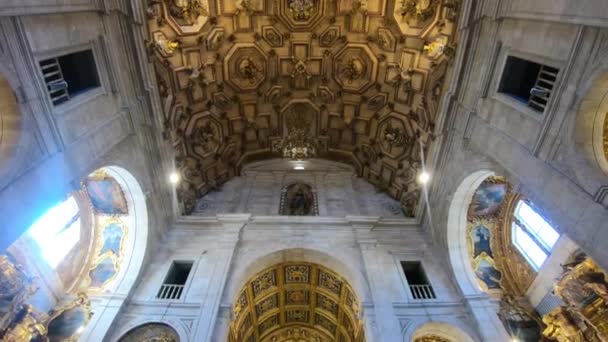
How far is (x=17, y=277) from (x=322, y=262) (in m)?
9.87

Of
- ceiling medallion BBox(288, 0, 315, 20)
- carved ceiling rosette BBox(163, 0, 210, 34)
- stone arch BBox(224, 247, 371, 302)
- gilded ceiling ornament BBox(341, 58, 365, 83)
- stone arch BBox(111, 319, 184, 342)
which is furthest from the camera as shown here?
gilded ceiling ornament BBox(341, 58, 365, 83)

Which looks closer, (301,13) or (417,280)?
(417,280)

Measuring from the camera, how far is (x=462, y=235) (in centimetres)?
1248

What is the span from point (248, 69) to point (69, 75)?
7.67m

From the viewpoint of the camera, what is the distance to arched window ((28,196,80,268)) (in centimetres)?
1112

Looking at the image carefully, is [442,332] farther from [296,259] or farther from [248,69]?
[248,69]

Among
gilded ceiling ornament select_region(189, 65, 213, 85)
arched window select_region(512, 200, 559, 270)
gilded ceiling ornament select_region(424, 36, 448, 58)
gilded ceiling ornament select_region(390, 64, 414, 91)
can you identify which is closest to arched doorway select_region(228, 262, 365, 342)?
arched window select_region(512, 200, 559, 270)

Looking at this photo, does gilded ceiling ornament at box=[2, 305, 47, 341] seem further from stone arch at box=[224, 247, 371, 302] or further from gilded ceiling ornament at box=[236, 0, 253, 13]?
gilded ceiling ornament at box=[236, 0, 253, 13]

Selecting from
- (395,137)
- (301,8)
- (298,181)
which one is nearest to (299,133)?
(298,181)

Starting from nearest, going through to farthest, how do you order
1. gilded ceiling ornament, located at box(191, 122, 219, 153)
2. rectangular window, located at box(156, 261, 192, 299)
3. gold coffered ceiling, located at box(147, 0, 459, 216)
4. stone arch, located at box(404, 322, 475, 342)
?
stone arch, located at box(404, 322, 475, 342)
rectangular window, located at box(156, 261, 192, 299)
gold coffered ceiling, located at box(147, 0, 459, 216)
gilded ceiling ornament, located at box(191, 122, 219, 153)

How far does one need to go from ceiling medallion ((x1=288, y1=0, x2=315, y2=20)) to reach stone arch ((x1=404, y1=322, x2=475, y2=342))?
12.6 metres

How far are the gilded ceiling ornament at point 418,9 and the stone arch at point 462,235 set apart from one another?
19.2 ft

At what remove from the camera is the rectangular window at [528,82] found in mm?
7773

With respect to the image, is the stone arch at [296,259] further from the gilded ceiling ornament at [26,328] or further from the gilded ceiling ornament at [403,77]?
the gilded ceiling ornament at [403,77]
